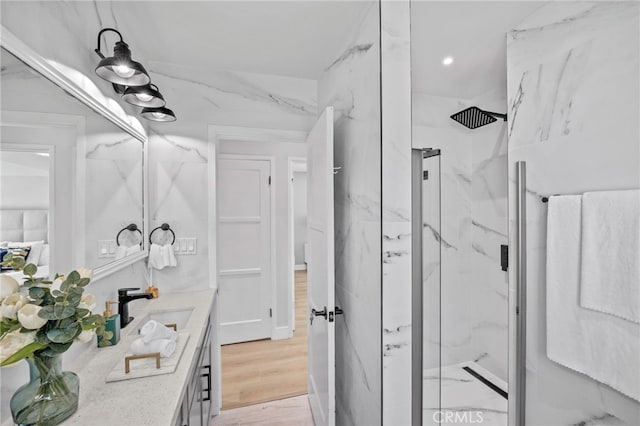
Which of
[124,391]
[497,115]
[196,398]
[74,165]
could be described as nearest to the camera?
[497,115]

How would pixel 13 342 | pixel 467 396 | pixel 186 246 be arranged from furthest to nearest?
pixel 186 246 < pixel 13 342 < pixel 467 396

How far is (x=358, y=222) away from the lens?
1420mm

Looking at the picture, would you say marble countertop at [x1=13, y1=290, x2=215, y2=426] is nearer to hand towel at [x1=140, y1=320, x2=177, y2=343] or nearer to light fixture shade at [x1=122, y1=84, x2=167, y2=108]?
hand towel at [x1=140, y1=320, x2=177, y2=343]

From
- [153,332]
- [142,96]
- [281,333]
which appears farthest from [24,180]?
[281,333]

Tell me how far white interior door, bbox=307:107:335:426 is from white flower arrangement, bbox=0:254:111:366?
3.10 ft

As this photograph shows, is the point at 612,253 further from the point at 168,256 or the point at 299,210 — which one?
the point at 299,210

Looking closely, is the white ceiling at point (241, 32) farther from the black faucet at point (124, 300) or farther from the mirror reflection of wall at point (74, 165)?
the black faucet at point (124, 300)

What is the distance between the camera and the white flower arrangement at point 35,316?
2.32 ft

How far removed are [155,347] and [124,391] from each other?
0.19 meters

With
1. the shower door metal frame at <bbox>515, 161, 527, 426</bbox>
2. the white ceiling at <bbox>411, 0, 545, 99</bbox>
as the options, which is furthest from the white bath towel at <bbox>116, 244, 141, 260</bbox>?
the shower door metal frame at <bbox>515, 161, 527, 426</bbox>

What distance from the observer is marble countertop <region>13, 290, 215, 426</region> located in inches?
33.0

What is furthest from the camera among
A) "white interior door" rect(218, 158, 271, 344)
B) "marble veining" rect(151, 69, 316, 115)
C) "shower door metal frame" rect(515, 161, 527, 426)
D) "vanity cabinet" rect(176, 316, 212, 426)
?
"white interior door" rect(218, 158, 271, 344)

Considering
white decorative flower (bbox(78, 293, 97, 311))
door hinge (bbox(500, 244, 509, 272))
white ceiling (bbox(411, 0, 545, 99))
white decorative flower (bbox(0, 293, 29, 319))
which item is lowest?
white decorative flower (bbox(78, 293, 97, 311))

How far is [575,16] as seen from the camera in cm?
36
